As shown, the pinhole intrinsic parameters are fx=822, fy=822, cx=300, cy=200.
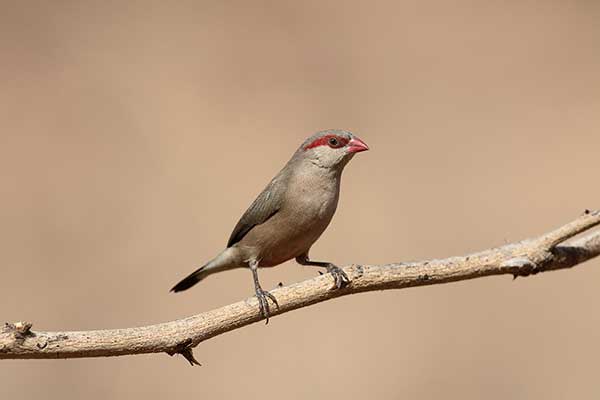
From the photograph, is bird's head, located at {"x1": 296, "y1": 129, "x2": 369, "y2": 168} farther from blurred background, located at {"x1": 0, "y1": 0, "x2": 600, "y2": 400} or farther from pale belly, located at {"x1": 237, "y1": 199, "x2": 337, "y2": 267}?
blurred background, located at {"x1": 0, "y1": 0, "x2": 600, "y2": 400}

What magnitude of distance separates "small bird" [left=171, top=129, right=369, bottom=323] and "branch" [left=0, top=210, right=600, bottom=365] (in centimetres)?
80

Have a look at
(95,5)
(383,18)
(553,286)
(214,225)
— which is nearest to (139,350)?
(214,225)

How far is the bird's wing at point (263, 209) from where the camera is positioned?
15.7 ft

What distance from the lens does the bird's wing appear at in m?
4.79

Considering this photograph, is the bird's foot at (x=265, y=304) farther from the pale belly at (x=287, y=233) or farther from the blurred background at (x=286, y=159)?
the blurred background at (x=286, y=159)

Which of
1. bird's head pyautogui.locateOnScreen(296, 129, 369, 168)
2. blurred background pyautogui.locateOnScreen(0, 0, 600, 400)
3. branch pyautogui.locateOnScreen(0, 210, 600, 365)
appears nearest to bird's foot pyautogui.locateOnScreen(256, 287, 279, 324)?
branch pyautogui.locateOnScreen(0, 210, 600, 365)

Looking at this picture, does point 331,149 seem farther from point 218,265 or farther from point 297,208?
point 218,265

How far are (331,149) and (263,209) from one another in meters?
0.54

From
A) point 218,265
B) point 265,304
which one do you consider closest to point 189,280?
point 218,265

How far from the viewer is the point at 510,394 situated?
756 cm

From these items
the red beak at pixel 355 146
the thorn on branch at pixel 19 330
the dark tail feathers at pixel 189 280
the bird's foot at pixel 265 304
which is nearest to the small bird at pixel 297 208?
the red beak at pixel 355 146

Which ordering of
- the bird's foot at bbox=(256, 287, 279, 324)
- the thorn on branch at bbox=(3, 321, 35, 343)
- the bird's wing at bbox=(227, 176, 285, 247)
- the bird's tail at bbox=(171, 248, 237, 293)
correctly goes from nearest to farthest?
the thorn on branch at bbox=(3, 321, 35, 343) < the bird's foot at bbox=(256, 287, 279, 324) < the bird's wing at bbox=(227, 176, 285, 247) < the bird's tail at bbox=(171, 248, 237, 293)

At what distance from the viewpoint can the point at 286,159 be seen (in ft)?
29.8

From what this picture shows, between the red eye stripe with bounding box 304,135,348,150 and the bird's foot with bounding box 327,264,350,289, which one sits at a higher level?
the red eye stripe with bounding box 304,135,348,150
